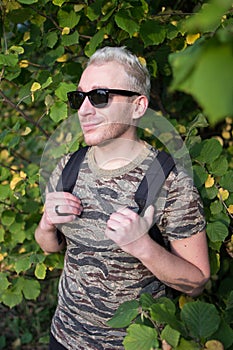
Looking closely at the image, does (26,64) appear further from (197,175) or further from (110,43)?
(197,175)

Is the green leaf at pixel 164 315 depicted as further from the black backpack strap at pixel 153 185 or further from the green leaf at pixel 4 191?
the green leaf at pixel 4 191

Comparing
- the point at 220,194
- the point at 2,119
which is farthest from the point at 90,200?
the point at 2,119

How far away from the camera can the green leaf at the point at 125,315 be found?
1.31m

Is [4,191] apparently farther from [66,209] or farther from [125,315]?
[125,315]

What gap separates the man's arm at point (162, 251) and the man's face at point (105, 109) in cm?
28

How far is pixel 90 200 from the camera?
1.62 meters

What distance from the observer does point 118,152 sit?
63.0 inches

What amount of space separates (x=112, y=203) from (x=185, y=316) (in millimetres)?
444

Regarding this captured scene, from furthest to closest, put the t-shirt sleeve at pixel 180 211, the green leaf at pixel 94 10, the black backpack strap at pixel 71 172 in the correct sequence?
the green leaf at pixel 94 10, the black backpack strap at pixel 71 172, the t-shirt sleeve at pixel 180 211

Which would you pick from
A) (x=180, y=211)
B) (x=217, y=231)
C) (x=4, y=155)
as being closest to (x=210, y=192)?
(x=217, y=231)

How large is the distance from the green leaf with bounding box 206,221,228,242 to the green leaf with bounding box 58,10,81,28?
1.00 m

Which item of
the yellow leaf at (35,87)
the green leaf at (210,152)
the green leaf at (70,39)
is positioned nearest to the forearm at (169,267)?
the green leaf at (210,152)

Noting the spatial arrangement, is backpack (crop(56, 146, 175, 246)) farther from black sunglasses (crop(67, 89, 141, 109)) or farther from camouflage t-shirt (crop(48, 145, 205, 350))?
black sunglasses (crop(67, 89, 141, 109))

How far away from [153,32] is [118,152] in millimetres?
712
